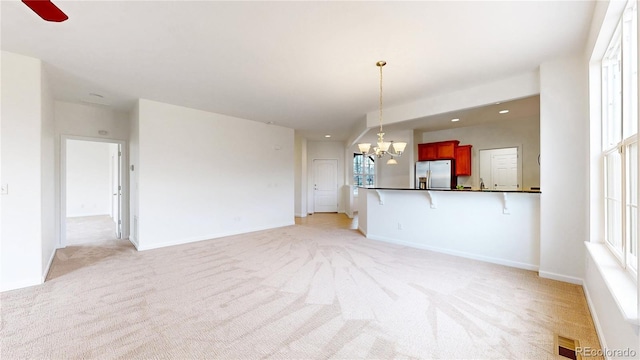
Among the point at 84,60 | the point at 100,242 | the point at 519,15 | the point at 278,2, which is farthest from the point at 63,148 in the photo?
the point at 519,15

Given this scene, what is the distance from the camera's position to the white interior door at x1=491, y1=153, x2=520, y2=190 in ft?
19.1

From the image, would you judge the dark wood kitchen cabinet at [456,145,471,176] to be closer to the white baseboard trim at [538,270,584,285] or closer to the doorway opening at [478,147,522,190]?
the doorway opening at [478,147,522,190]

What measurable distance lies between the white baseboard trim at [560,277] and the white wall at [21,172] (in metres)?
6.12

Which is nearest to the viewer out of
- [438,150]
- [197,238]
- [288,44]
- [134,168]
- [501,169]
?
[288,44]

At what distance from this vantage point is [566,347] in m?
1.87

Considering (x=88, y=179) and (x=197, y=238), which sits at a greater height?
(x=88, y=179)

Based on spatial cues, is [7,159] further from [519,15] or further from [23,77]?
[519,15]

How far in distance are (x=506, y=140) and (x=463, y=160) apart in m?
0.96

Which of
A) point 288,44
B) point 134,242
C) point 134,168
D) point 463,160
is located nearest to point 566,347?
point 288,44

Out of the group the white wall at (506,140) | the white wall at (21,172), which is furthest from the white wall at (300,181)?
the white wall at (21,172)

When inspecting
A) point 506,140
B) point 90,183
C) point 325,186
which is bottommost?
point 325,186

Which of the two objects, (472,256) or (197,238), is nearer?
(472,256)

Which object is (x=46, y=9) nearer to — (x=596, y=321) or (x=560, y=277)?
(x=596, y=321)

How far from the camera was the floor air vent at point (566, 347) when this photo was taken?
1788mm
